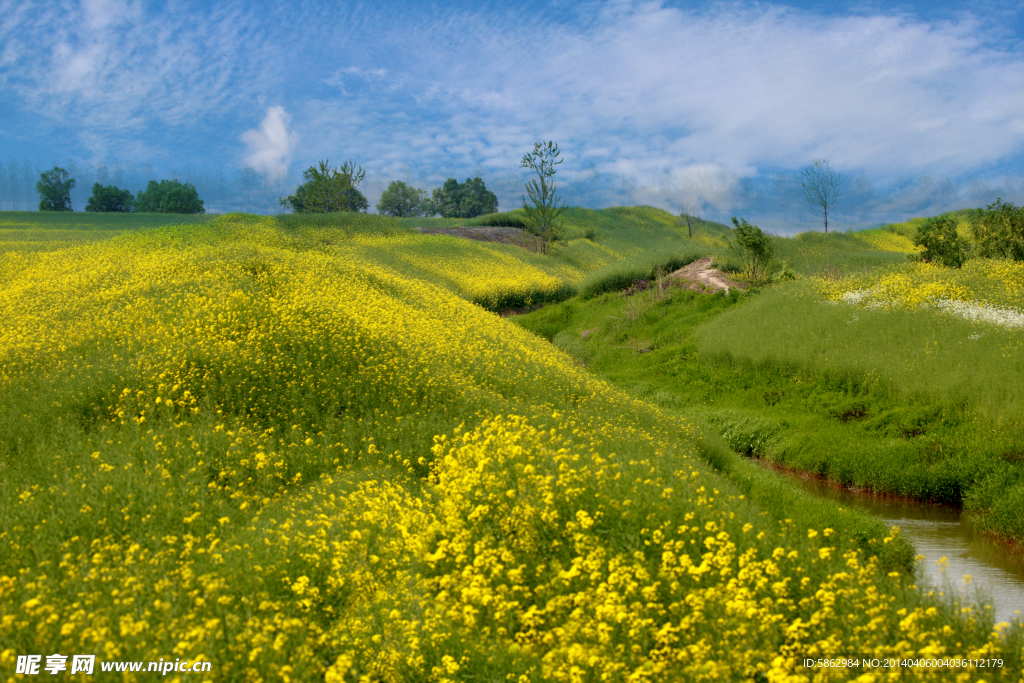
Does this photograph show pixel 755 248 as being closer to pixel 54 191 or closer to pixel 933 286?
pixel 933 286

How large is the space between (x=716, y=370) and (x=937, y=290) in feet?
23.1

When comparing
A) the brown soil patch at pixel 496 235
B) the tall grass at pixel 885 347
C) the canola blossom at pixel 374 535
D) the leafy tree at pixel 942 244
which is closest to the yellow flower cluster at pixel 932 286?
the tall grass at pixel 885 347

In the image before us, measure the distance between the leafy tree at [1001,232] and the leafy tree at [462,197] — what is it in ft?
279

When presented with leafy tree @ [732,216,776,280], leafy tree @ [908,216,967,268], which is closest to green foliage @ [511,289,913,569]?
leafy tree @ [732,216,776,280]

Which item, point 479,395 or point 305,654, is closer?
point 305,654

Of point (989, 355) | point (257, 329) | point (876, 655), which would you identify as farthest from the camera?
point (989, 355)

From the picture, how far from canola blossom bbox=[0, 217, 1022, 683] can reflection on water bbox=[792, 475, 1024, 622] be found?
1.21 metres

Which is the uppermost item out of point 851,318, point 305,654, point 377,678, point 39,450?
point 851,318

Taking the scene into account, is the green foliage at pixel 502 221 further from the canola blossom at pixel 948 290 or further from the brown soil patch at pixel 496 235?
the canola blossom at pixel 948 290

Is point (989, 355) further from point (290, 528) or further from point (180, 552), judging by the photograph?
point (180, 552)

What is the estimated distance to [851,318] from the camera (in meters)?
19.1

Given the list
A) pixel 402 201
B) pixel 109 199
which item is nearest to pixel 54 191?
pixel 109 199

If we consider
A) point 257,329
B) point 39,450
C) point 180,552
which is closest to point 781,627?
point 180,552

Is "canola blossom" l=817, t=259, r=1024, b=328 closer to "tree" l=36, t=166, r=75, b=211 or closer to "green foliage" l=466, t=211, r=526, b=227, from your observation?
"green foliage" l=466, t=211, r=526, b=227
